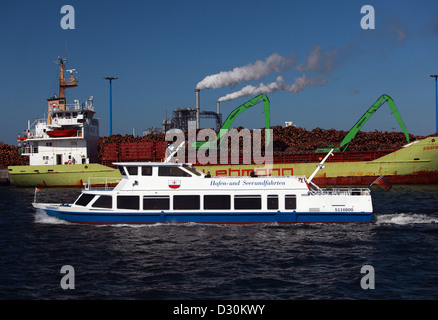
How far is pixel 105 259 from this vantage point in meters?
16.4

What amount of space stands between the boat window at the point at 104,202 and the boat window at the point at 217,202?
5378 millimetres

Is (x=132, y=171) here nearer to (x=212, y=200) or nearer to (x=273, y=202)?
(x=212, y=200)

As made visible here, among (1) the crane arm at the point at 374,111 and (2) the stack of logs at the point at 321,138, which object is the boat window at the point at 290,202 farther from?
(2) the stack of logs at the point at 321,138

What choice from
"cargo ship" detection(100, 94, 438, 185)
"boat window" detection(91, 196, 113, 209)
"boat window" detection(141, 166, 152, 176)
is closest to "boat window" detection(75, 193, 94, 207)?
"boat window" detection(91, 196, 113, 209)

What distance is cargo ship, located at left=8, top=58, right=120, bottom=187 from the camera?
160 feet

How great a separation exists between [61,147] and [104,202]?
34012 mm

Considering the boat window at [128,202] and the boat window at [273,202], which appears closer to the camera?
the boat window at [273,202]

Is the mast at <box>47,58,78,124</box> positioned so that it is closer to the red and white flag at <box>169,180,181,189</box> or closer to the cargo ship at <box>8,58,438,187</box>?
the cargo ship at <box>8,58,438,187</box>

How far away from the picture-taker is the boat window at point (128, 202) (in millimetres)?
21719

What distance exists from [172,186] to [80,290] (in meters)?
9.38

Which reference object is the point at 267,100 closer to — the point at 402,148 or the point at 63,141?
the point at 402,148

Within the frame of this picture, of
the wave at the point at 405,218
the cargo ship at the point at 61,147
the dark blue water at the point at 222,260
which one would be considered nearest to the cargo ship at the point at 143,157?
the cargo ship at the point at 61,147

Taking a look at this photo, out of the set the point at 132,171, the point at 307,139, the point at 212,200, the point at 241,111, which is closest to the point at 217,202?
the point at 212,200
